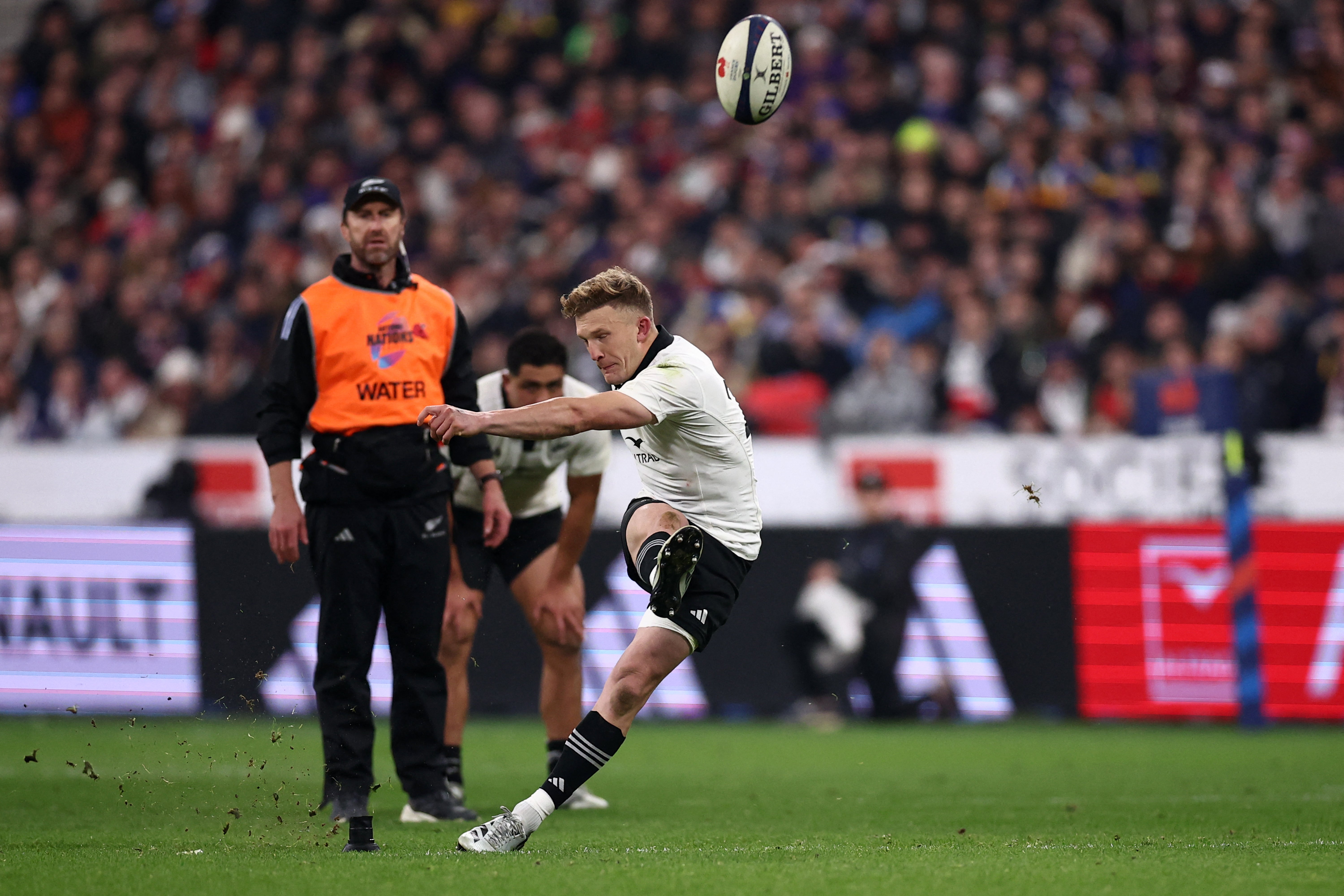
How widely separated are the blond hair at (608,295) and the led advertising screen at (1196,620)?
23.3 feet

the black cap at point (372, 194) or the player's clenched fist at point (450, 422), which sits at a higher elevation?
the black cap at point (372, 194)

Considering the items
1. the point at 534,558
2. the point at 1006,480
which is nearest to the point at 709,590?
the point at 534,558

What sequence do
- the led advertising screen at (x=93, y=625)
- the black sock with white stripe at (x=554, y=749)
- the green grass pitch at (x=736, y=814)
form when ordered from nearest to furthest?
the green grass pitch at (x=736, y=814)
the black sock with white stripe at (x=554, y=749)
the led advertising screen at (x=93, y=625)

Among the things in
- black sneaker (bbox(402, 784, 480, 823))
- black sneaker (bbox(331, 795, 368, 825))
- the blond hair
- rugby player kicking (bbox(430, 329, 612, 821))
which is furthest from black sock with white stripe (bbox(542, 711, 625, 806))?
rugby player kicking (bbox(430, 329, 612, 821))

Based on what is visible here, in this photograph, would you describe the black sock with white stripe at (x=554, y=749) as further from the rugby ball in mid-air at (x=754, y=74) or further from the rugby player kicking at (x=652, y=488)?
the rugby ball in mid-air at (x=754, y=74)

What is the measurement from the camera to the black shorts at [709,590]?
5863 mm

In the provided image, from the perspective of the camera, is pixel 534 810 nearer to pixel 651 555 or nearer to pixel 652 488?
pixel 651 555

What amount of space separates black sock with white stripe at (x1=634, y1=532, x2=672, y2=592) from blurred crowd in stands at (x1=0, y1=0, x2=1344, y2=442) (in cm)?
783

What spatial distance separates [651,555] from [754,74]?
2.99 m

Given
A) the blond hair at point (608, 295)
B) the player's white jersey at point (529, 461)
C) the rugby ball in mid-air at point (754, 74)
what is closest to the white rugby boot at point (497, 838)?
the blond hair at point (608, 295)

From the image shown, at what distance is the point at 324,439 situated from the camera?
6461mm

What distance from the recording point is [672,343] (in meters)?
6.02

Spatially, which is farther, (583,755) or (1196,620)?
(1196,620)

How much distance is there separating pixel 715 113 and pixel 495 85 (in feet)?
9.71
